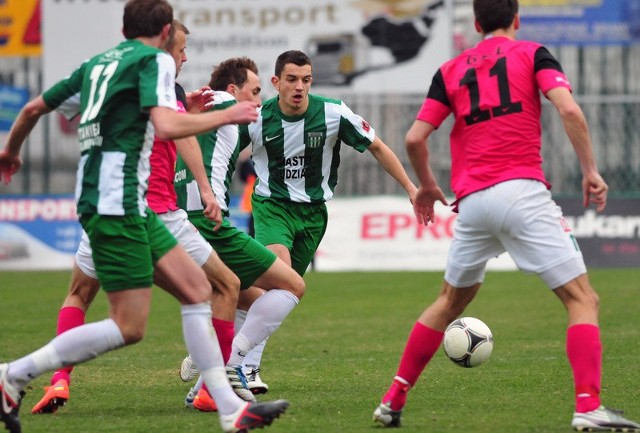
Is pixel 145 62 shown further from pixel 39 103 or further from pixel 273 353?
pixel 273 353

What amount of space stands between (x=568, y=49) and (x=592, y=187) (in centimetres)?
1692

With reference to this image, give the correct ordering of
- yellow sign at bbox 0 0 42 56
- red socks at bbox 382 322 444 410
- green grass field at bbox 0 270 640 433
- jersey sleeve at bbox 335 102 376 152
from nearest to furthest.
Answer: red socks at bbox 382 322 444 410 < green grass field at bbox 0 270 640 433 < jersey sleeve at bbox 335 102 376 152 < yellow sign at bbox 0 0 42 56

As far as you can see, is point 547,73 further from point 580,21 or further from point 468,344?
point 580,21

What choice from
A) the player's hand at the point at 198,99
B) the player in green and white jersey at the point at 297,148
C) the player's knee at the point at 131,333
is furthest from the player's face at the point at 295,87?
the player's knee at the point at 131,333

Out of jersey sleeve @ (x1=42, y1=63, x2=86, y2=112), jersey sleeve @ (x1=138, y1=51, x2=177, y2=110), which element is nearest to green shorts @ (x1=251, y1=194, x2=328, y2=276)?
jersey sleeve @ (x1=42, y1=63, x2=86, y2=112)

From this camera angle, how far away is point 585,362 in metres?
6.22

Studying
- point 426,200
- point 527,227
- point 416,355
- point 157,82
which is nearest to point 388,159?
point 426,200

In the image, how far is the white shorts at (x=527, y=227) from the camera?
20.5 feet

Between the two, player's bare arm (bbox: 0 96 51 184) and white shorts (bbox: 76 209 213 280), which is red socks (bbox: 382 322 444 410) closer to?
white shorts (bbox: 76 209 213 280)

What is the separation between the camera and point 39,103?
634cm

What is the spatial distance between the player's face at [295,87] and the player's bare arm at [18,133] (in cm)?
246

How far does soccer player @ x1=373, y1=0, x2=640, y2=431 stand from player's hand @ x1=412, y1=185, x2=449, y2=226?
26mm

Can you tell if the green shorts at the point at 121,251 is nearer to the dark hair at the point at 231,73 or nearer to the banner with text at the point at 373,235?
the dark hair at the point at 231,73

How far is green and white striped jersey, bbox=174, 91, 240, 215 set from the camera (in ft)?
26.1
